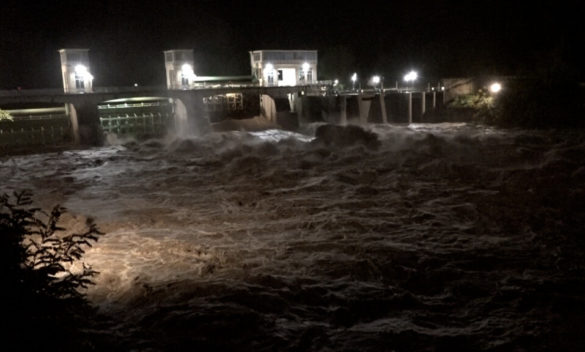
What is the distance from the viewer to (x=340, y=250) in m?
12.1

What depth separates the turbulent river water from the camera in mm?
8234

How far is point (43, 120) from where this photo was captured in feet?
109

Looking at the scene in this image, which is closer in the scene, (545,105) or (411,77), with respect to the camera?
(545,105)

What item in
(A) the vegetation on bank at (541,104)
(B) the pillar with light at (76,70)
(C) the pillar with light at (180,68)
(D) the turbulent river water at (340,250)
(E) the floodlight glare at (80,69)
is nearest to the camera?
(D) the turbulent river water at (340,250)

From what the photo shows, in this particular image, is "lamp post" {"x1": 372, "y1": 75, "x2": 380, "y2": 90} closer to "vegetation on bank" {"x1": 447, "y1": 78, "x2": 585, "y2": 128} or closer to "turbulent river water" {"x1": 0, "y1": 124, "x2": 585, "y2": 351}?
"vegetation on bank" {"x1": 447, "y1": 78, "x2": 585, "y2": 128}

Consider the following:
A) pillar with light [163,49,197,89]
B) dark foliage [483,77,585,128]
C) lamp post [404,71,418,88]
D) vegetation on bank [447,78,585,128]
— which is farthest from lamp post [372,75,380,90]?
pillar with light [163,49,197,89]

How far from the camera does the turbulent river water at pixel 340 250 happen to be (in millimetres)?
8234

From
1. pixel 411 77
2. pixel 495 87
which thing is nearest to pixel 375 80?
pixel 411 77

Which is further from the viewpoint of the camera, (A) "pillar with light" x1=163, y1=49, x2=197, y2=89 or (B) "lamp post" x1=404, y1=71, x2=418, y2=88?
(B) "lamp post" x1=404, y1=71, x2=418, y2=88

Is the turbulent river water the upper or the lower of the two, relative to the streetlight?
lower

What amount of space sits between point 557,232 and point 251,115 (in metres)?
30.8

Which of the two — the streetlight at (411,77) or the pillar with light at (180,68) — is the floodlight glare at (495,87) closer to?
the streetlight at (411,77)

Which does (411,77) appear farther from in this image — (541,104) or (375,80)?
(541,104)

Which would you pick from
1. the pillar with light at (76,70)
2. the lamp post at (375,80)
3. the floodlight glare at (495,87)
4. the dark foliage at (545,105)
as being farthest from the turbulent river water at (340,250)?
the lamp post at (375,80)
